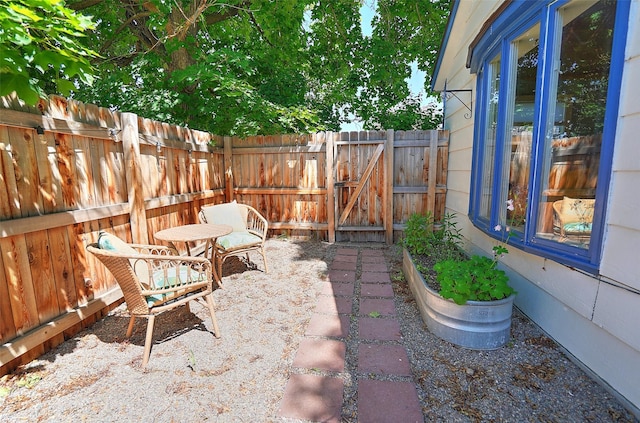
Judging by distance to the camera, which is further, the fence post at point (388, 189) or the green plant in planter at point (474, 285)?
the fence post at point (388, 189)

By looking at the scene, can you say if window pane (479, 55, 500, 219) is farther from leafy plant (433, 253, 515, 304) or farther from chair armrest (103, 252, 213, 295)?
chair armrest (103, 252, 213, 295)

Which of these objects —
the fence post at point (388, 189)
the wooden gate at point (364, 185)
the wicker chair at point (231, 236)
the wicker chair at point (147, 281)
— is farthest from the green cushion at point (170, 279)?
the fence post at point (388, 189)

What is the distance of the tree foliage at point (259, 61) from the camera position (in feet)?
16.4

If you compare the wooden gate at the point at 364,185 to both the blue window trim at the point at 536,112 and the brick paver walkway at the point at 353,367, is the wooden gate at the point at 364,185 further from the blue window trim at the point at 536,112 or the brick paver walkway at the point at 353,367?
the brick paver walkway at the point at 353,367

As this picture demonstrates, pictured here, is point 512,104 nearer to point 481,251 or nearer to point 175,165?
point 481,251

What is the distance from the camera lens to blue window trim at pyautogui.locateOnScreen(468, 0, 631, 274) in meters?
1.69

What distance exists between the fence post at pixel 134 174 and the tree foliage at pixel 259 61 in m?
1.09

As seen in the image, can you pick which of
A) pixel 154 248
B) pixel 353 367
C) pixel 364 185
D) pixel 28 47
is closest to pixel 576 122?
pixel 353 367

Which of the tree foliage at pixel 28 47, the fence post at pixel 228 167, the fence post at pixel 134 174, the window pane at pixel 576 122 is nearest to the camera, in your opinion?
the tree foliage at pixel 28 47

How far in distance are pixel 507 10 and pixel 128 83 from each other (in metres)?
6.46

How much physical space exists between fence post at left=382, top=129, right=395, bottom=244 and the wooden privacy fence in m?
0.02

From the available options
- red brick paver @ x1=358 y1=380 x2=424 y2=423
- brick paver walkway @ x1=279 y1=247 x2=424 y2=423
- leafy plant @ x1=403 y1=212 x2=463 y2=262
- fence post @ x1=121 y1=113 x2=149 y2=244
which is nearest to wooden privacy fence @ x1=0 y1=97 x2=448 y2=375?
fence post @ x1=121 y1=113 x2=149 y2=244

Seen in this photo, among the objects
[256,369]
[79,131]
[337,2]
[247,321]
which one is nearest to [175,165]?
[79,131]

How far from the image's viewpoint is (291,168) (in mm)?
5566
